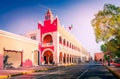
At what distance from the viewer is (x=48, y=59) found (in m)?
51.7

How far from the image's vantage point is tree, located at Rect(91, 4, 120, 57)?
21.1 metres

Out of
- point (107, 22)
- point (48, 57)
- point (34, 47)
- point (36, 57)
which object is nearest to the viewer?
point (107, 22)

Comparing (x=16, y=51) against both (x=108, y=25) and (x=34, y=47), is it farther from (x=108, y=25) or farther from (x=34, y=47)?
(x=108, y=25)

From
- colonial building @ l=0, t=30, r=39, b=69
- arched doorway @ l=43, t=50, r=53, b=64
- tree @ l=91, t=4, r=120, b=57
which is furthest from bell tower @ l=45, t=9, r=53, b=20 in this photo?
tree @ l=91, t=4, r=120, b=57

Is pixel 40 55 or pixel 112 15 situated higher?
pixel 112 15

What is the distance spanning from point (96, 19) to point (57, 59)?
1062 inches

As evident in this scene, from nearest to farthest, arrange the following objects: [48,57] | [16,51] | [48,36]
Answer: [16,51], [48,57], [48,36]

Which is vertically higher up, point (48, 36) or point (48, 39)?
point (48, 36)

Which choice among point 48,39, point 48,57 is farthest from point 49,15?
point 48,57

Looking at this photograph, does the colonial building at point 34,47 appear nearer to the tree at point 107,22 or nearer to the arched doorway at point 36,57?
the arched doorway at point 36,57

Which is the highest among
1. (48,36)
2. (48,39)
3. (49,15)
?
(49,15)

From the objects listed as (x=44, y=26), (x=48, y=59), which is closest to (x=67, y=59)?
(x=48, y=59)

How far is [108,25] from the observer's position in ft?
71.8

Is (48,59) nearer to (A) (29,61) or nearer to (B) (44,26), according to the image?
(B) (44,26)
